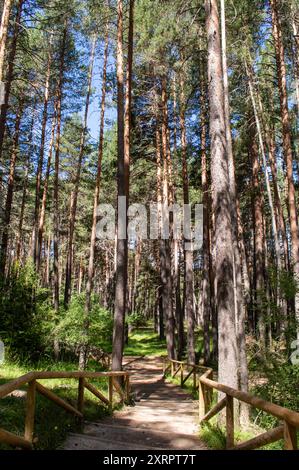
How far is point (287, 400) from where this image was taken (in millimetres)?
8352

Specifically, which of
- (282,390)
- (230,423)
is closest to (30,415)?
(230,423)

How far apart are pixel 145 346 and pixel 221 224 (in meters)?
27.2

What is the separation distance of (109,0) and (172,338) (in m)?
15.5

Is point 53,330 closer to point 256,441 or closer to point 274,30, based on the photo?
point 256,441

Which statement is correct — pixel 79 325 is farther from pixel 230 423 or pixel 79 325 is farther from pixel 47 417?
pixel 230 423

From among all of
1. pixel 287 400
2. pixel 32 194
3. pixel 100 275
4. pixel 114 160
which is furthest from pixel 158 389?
pixel 100 275

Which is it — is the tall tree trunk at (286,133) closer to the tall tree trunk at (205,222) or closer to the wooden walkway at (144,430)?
Answer: the tall tree trunk at (205,222)

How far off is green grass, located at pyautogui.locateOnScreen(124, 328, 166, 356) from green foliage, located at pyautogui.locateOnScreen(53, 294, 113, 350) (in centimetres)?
1164

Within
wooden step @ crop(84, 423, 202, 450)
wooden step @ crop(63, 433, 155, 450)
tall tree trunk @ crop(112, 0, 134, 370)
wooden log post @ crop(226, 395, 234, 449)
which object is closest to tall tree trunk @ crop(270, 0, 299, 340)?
tall tree trunk @ crop(112, 0, 134, 370)

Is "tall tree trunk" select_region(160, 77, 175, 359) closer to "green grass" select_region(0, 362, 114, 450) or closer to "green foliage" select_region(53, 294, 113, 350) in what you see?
"green foliage" select_region(53, 294, 113, 350)

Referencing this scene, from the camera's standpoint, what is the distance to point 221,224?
308 inches

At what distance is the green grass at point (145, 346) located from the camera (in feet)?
98.5

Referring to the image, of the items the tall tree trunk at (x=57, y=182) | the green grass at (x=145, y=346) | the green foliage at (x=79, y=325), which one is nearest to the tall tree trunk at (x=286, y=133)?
the green foliage at (x=79, y=325)

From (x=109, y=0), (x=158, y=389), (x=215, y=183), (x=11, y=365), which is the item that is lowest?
(x=158, y=389)
